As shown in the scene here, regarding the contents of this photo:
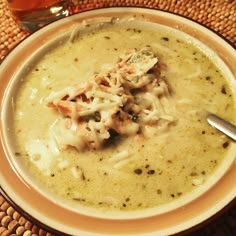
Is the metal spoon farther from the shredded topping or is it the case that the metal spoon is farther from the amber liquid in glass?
the amber liquid in glass

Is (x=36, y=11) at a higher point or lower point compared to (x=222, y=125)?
higher

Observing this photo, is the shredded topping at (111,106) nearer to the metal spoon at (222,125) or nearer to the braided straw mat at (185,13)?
the metal spoon at (222,125)

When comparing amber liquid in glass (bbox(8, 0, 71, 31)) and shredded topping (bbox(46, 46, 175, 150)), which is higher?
amber liquid in glass (bbox(8, 0, 71, 31))

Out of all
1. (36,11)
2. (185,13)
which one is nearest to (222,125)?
(185,13)

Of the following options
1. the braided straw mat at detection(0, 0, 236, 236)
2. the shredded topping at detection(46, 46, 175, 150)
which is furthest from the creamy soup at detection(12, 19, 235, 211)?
the braided straw mat at detection(0, 0, 236, 236)

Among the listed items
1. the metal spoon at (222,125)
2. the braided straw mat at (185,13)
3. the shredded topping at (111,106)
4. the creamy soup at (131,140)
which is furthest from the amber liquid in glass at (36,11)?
the metal spoon at (222,125)

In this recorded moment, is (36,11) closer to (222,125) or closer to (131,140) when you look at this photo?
(131,140)

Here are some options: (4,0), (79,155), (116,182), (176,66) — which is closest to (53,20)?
(4,0)
